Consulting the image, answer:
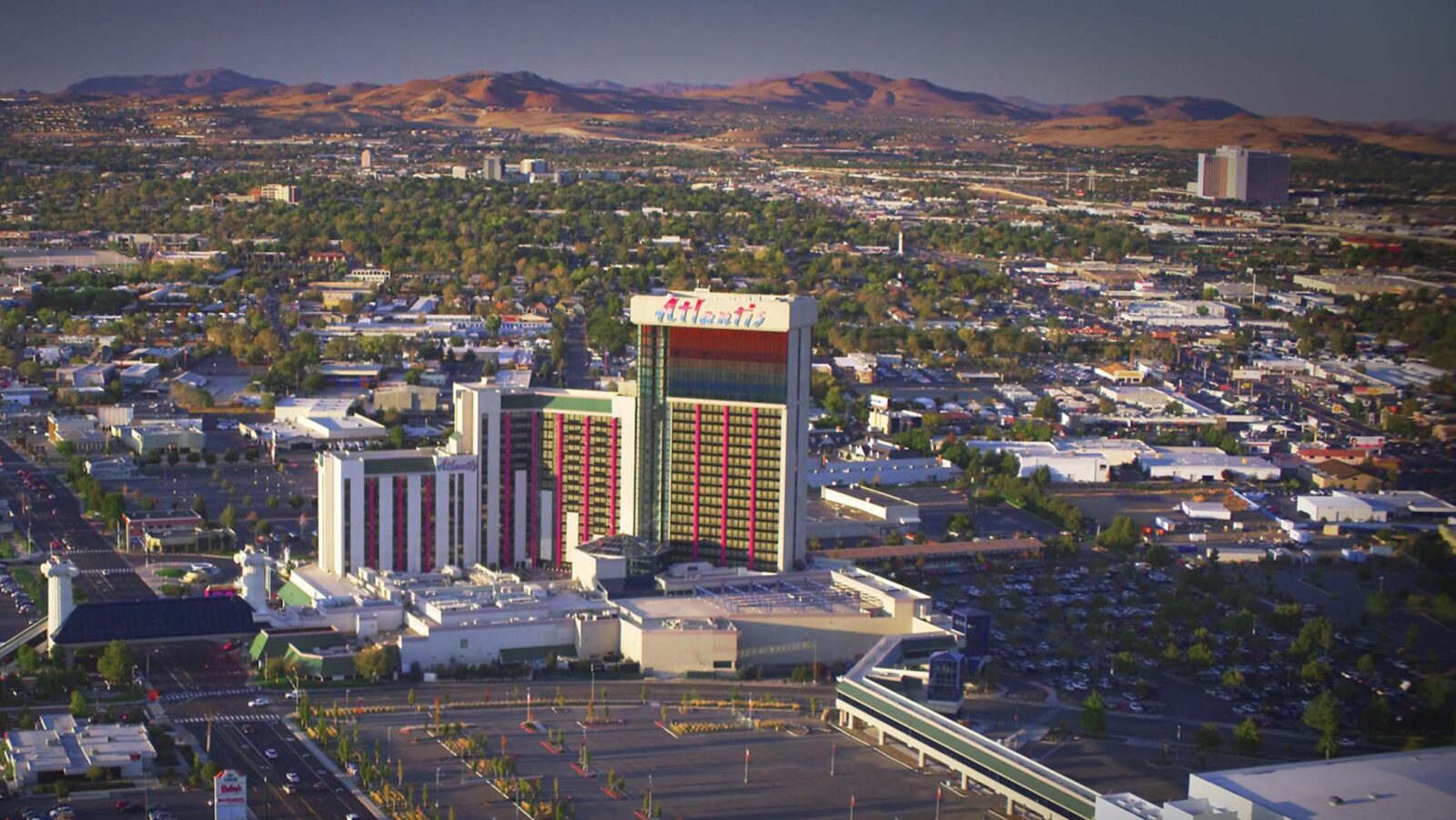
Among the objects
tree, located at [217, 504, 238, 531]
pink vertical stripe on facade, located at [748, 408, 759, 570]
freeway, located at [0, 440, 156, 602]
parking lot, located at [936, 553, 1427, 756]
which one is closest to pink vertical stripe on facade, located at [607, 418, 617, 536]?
pink vertical stripe on facade, located at [748, 408, 759, 570]

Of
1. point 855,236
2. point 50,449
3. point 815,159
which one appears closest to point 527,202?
point 855,236

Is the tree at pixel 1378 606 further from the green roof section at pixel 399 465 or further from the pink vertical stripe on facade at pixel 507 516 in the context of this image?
the green roof section at pixel 399 465

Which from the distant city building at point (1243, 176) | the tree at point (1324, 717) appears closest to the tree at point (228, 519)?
the tree at point (1324, 717)

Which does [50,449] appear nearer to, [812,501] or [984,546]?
[812,501]

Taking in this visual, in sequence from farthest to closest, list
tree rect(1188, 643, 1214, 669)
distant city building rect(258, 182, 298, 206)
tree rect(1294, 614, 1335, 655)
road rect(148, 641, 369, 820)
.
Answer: distant city building rect(258, 182, 298, 206), tree rect(1294, 614, 1335, 655), tree rect(1188, 643, 1214, 669), road rect(148, 641, 369, 820)

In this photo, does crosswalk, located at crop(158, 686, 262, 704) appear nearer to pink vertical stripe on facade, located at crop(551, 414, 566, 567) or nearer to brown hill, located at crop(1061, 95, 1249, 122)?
pink vertical stripe on facade, located at crop(551, 414, 566, 567)
